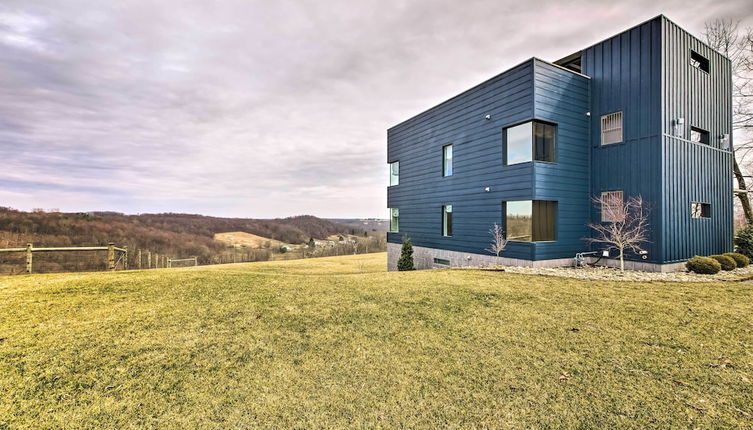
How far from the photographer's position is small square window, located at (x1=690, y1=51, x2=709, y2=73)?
37.4ft

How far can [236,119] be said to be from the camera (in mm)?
20188

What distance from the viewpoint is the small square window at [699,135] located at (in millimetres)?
11464

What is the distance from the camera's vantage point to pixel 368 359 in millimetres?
3873

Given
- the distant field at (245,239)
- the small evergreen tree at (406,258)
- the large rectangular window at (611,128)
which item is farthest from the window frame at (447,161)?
the distant field at (245,239)

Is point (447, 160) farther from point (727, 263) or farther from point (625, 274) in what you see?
point (727, 263)

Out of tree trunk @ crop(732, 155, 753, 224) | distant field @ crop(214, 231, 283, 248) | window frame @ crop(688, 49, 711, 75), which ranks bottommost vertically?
distant field @ crop(214, 231, 283, 248)

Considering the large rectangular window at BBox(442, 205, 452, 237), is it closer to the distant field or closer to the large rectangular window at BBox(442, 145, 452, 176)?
the large rectangular window at BBox(442, 145, 452, 176)

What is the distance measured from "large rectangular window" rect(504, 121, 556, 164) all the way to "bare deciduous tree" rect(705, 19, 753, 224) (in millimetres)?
12835

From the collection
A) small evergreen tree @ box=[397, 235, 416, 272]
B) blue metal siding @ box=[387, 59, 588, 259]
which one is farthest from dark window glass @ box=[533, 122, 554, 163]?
small evergreen tree @ box=[397, 235, 416, 272]

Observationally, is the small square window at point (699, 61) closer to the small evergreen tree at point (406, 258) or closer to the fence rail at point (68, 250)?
the small evergreen tree at point (406, 258)

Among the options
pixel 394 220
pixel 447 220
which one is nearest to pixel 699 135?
pixel 447 220

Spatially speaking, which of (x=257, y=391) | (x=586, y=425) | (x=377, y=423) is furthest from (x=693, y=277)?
(x=257, y=391)

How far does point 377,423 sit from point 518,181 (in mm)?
10201

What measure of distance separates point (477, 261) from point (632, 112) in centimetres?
760
